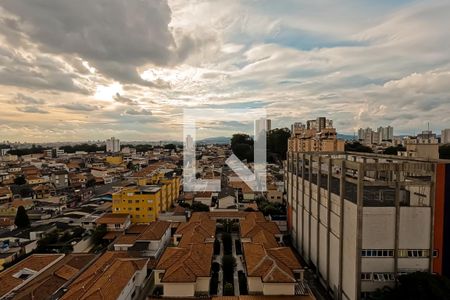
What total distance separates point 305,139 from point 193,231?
97.0ft

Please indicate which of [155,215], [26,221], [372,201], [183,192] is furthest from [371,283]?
[183,192]

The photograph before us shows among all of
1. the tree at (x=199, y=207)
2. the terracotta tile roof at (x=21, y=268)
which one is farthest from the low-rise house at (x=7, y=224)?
the tree at (x=199, y=207)

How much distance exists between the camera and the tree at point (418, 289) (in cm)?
830

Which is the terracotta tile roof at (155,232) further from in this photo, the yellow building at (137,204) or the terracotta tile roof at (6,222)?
the terracotta tile roof at (6,222)

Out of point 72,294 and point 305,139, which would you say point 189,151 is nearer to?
point 305,139

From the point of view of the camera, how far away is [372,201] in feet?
33.9

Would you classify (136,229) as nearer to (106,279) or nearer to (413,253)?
(106,279)

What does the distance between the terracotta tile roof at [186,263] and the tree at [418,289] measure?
600 cm

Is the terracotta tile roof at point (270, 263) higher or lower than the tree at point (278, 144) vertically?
lower

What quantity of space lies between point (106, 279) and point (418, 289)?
9707 mm

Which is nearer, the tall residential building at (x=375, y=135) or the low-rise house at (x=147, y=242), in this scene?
the low-rise house at (x=147, y=242)

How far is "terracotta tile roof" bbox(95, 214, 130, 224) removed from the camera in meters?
18.9

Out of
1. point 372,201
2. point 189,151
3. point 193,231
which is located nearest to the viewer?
point 372,201

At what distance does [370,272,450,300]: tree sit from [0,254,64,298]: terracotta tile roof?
13.2m
